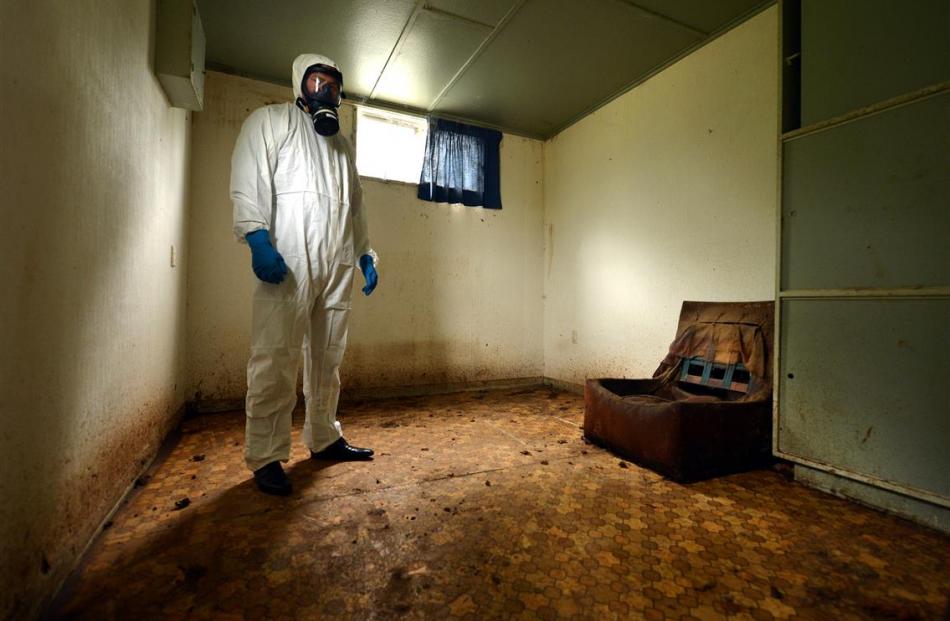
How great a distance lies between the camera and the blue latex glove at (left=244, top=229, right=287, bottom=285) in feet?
4.84

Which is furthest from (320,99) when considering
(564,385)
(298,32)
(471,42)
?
(564,385)

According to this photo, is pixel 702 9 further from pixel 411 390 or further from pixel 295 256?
pixel 411 390

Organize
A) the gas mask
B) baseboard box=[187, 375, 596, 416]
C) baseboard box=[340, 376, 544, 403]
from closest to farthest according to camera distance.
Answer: the gas mask < baseboard box=[187, 375, 596, 416] < baseboard box=[340, 376, 544, 403]

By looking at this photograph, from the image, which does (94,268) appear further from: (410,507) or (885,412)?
(885,412)

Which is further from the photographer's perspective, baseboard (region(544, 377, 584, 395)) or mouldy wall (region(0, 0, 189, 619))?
baseboard (region(544, 377, 584, 395))

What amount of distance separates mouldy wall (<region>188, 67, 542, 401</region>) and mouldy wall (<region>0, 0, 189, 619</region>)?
1111 millimetres

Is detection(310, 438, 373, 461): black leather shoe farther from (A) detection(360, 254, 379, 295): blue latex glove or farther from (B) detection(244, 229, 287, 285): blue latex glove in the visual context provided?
(B) detection(244, 229, 287, 285): blue latex glove

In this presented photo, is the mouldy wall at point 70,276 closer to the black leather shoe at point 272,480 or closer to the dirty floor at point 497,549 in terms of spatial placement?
the dirty floor at point 497,549

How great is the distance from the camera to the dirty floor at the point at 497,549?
3.13ft

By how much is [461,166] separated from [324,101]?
1970 mm

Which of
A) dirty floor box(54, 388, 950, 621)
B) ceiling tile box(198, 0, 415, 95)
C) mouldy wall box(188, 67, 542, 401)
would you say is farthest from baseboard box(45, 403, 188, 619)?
ceiling tile box(198, 0, 415, 95)

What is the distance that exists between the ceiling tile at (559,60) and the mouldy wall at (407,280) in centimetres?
57

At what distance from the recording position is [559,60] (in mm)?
2742

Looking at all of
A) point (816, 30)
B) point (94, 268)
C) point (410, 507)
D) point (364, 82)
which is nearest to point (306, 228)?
point (94, 268)
